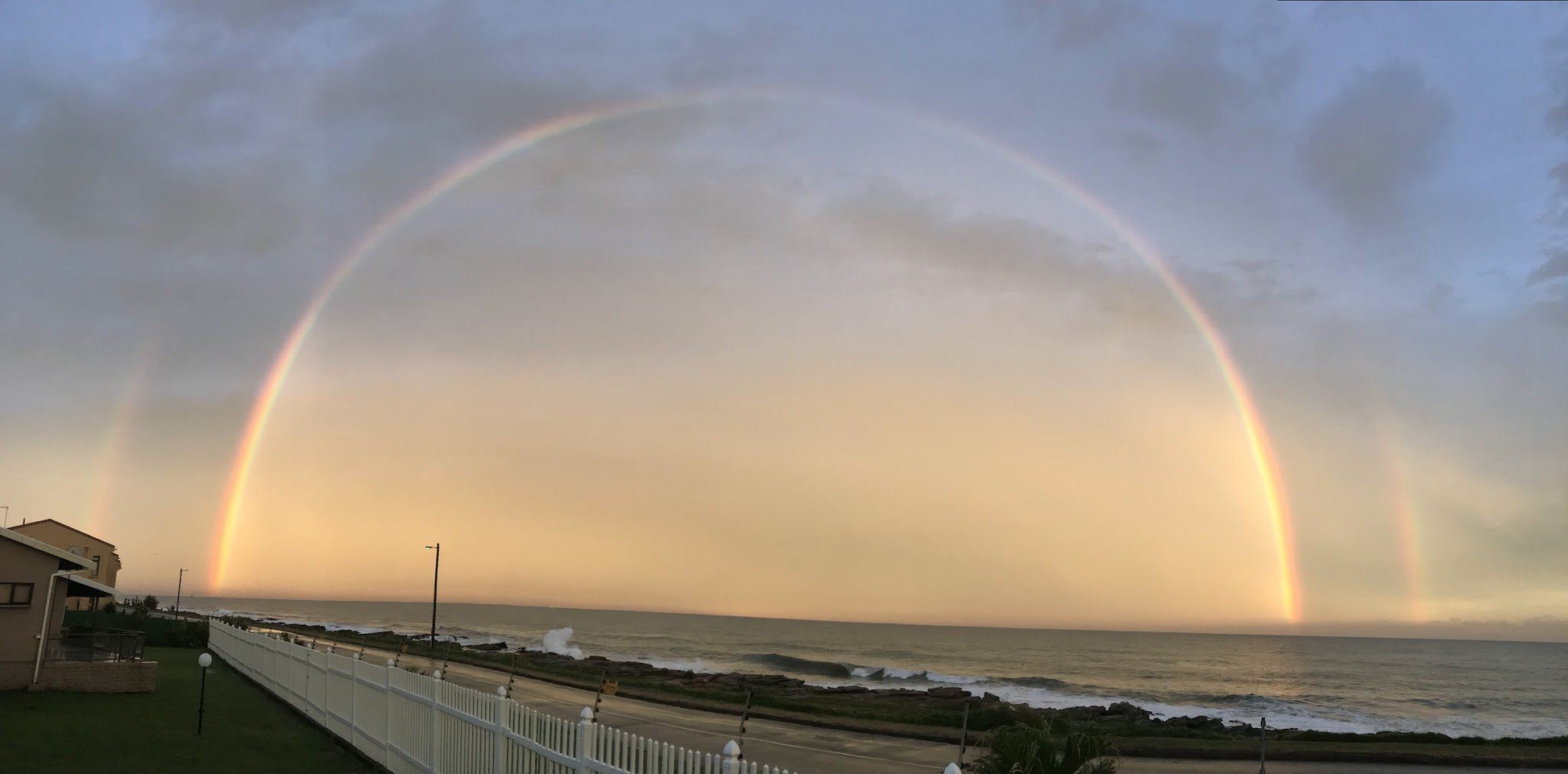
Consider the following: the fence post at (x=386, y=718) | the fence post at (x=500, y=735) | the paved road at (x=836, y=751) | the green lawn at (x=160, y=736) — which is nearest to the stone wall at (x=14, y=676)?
the green lawn at (x=160, y=736)

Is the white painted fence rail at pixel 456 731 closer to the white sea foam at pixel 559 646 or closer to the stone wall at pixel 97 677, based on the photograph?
the stone wall at pixel 97 677

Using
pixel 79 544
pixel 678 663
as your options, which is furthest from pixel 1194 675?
pixel 79 544

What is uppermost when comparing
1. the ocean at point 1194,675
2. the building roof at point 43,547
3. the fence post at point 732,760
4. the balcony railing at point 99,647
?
the building roof at point 43,547

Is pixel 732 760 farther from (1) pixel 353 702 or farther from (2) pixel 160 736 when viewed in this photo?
(2) pixel 160 736

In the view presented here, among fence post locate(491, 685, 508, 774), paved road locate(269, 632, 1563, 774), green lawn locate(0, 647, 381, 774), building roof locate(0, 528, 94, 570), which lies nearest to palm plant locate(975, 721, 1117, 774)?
fence post locate(491, 685, 508, 774)

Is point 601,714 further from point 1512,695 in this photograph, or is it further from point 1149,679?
point 1512,695

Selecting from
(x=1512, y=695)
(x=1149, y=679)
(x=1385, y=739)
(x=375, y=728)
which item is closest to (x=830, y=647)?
(x=1149, y=679)
